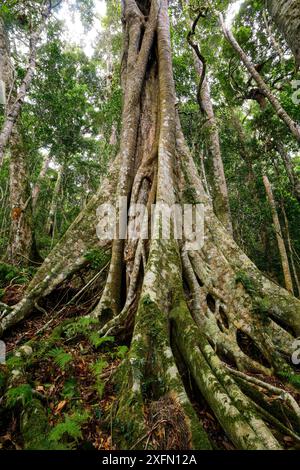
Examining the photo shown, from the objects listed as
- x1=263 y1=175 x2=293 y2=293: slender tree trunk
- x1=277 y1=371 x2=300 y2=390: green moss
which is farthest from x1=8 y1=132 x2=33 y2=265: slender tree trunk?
x1=263 y1=175 x2=293 y2=293: slender tree trunk

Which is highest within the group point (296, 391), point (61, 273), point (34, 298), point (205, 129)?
point (205, 129)

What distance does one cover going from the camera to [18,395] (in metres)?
1.90

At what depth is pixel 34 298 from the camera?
3598 millimetres

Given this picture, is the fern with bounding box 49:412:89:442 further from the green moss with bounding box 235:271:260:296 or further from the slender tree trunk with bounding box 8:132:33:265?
the slender tree trunk with bounding box 8:132:33:265

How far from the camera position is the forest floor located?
1707mm

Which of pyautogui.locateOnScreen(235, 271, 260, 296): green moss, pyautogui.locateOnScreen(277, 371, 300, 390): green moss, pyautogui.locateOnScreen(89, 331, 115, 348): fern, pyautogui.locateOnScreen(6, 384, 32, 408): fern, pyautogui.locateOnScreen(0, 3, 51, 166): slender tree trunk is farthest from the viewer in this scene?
pyautogui.locateOnScreen(0, 3, 51, 166): slender tree trunk

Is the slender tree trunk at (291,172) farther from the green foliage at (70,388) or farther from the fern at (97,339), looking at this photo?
the green foliage at (70,388)

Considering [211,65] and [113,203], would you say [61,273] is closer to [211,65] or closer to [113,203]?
[113,203]

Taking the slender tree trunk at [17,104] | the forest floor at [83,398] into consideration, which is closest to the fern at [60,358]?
the forest floor at [83,398]

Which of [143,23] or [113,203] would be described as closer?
[113,203]

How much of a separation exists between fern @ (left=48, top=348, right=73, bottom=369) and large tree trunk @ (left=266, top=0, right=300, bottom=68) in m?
3.35

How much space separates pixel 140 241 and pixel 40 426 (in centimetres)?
223

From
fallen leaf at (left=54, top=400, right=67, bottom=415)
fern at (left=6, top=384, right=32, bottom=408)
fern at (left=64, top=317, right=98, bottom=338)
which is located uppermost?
fern at (left=64, top=317, right=98, bottom=338)
